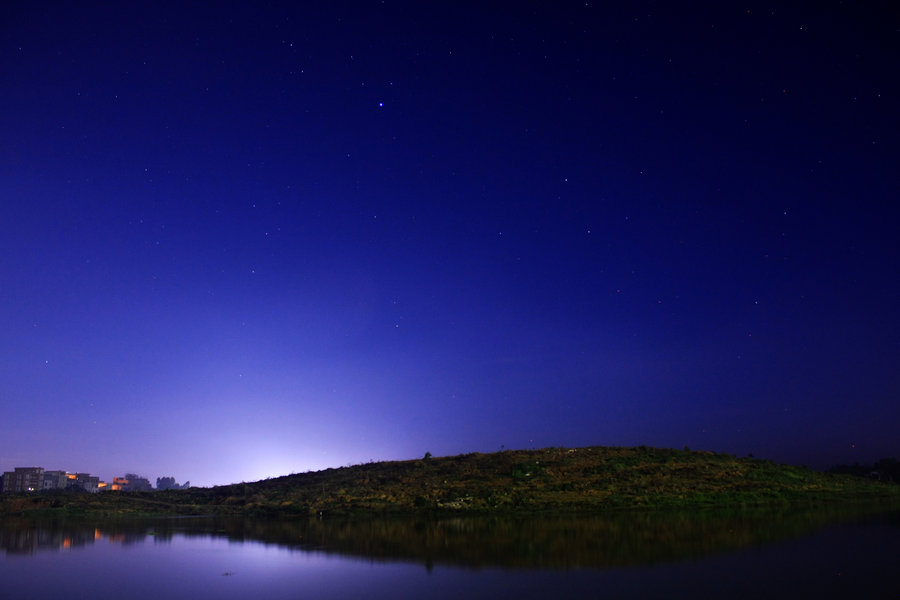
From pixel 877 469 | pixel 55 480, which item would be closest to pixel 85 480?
pixel 55 480

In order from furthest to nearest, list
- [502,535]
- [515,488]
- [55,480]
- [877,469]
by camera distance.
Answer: [55,480] → [877,469] → [515,488] → [502,535]

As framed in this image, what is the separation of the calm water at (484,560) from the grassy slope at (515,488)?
8.56 m

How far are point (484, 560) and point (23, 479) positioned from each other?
144441mm

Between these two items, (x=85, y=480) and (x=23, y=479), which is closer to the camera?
(x=23, y=479)

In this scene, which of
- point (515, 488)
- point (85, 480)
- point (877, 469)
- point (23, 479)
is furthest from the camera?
point (85, 480)

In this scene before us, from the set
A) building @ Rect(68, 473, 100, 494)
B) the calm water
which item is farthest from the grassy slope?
building @ Rect(68, 473, 100, 494)

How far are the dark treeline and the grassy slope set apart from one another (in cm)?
2524

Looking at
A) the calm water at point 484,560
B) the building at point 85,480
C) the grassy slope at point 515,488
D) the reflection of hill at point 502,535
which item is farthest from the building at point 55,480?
the calm water at point 484,560

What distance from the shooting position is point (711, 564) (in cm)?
1527

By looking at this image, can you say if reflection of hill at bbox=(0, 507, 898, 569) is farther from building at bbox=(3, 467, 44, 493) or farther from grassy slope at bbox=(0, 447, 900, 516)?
building at bbox=(3, 467, 44, 493)

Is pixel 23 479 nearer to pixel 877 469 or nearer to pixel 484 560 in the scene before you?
pixel 484 560

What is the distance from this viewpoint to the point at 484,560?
16891mm

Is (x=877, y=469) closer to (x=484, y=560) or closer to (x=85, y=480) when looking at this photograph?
(x=484, y=560)

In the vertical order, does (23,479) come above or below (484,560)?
above
